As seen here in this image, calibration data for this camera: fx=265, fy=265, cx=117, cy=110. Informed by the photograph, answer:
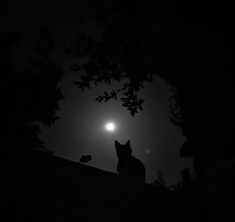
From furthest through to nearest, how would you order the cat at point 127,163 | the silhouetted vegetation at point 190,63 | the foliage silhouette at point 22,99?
the cat at point 127,163 < the silhouetted vegetation at point 190,63 < the foliage silhouette at point 22,99

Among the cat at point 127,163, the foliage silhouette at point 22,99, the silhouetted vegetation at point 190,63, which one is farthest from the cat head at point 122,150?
the foliage silhouette at point 22,99

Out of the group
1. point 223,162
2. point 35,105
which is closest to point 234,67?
point 223,162

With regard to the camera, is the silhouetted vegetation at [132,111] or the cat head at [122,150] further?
the cat head at [122,150]

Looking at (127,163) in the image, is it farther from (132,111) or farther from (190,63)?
(190,63)

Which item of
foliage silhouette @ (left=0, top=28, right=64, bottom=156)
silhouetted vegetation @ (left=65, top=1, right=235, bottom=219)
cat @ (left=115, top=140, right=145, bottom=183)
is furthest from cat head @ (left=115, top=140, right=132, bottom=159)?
foliage silhouette @ (left=0, top=28, right=64, bottom=156)

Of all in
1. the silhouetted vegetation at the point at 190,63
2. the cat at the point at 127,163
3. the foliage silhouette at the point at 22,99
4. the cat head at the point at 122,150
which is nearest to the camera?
the foliage silhouette at the point at 22,99

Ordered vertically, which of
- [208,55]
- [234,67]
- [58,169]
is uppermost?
[208,55]

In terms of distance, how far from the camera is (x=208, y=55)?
5.00 m

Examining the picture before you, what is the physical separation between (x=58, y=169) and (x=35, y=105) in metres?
1.35

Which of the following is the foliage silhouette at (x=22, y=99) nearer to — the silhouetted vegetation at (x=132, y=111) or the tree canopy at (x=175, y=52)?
the silhouetted vegetation at (x=132, y=111)

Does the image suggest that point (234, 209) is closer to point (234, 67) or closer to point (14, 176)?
point (234, 67)

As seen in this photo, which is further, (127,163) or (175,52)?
(127,163)

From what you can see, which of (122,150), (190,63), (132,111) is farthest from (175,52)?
(122,150)

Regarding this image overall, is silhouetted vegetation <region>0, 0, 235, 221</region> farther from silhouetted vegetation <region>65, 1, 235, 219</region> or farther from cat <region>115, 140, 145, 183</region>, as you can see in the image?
cat <region>115, 140, 145, 183</region>
